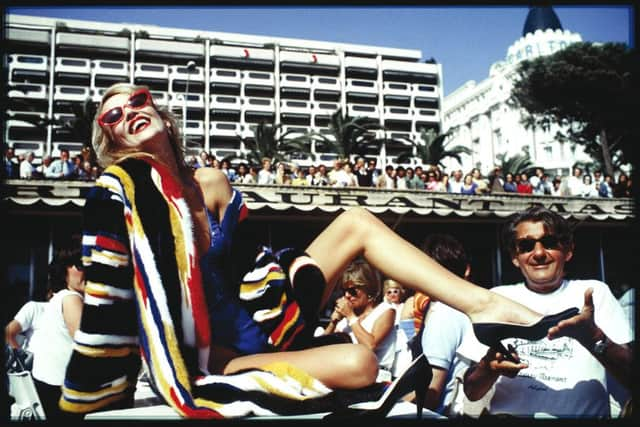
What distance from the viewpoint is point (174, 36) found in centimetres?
5244

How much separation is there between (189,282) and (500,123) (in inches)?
2328

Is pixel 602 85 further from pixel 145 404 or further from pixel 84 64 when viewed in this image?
pixel 84 64

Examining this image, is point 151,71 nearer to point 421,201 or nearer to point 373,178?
point 373,178

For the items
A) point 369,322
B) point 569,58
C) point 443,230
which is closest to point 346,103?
point 569,58

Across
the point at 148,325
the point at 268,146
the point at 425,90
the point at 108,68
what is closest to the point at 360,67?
the point at 425,90

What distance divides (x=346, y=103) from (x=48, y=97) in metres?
28.1

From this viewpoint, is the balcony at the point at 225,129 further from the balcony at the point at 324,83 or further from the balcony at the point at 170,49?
the balcony at the point at 324,83

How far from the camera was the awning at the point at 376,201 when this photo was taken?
8.70m

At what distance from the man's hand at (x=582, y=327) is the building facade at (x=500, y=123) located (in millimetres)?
47667

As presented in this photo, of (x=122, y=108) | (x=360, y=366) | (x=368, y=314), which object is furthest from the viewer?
(x=368, y=314)

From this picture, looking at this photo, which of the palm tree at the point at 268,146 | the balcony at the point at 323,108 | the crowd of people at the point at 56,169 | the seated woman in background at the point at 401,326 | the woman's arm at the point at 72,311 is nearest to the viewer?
the woman's arm at the point at 72,311

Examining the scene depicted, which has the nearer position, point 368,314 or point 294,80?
Result: point 368,314

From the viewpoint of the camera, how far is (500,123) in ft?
186

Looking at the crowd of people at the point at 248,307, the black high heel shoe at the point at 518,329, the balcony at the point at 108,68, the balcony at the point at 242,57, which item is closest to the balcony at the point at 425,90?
the balcony at the point at 242,57
